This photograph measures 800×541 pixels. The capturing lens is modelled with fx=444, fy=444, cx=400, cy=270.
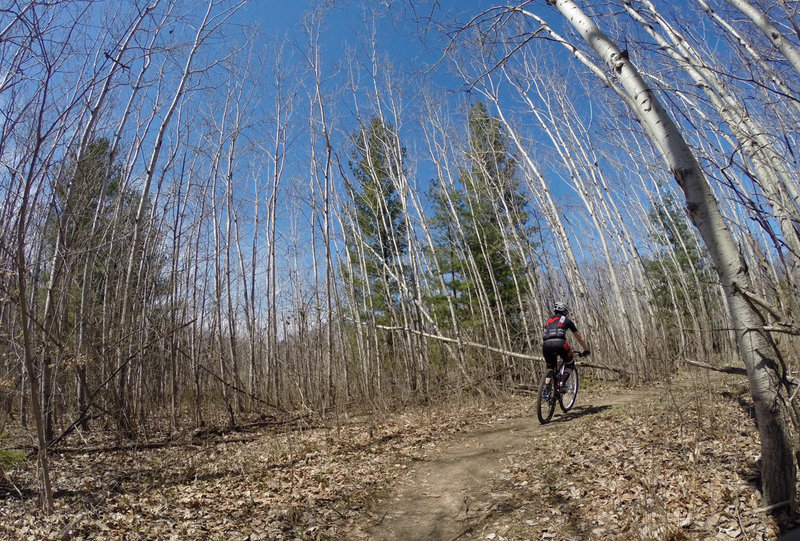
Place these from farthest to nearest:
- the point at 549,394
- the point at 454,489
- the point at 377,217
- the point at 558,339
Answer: the point at 377,217
the point at 549,394
the point at 558,339
the point at 454,489

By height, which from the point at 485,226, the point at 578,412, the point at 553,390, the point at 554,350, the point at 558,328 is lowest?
the point at 578,412

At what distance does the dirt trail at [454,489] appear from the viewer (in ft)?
11.8

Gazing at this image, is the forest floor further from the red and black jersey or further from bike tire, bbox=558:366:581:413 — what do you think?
the red and black jersey

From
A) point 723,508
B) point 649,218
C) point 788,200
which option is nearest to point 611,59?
point 723,508

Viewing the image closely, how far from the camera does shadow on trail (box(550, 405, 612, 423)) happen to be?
6.89 metres

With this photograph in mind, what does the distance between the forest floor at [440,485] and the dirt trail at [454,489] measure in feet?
0.07

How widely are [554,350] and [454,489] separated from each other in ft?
10.1

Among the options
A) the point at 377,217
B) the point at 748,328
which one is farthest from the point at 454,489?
the point at 377,217

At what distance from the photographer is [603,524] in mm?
3143

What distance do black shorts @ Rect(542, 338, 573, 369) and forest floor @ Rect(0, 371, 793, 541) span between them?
0.91 metres

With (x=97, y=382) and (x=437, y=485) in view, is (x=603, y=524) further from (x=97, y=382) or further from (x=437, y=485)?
(x=97, y=382)

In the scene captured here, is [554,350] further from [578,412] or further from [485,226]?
[485,226]

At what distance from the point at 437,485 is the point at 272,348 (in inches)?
304

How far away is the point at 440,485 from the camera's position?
14.8 feet
